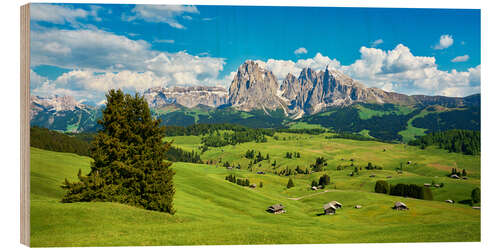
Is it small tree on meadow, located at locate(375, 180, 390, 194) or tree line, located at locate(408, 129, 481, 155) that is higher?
tree line, located at locate(408, 129, 481, 155)

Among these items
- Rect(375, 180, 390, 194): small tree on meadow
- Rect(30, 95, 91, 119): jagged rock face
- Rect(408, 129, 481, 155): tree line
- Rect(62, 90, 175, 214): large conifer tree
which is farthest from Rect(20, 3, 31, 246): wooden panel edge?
Rect(408, 129, 481, 155): tree line

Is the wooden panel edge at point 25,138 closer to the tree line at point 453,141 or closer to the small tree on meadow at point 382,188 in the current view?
the small tree on meadow at point 382,188

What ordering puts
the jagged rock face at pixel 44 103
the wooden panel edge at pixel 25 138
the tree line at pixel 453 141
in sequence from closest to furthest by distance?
the wooden panel edge at pixel 25 138
the jagged rock face at pixel 44 103
the tree line at pixel 453 141

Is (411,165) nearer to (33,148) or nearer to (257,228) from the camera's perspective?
(257,228)

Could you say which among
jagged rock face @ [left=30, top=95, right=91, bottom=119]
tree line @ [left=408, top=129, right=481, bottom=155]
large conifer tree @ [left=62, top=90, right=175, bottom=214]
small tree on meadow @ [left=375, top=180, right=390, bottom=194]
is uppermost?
jagged rock face @ [left=30, top=95, right=91, bottom=119]

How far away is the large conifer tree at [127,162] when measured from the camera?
26.9 m

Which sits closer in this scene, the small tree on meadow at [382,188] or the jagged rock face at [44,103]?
the jagged rock face at [44,103]

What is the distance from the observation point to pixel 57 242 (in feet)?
72.5

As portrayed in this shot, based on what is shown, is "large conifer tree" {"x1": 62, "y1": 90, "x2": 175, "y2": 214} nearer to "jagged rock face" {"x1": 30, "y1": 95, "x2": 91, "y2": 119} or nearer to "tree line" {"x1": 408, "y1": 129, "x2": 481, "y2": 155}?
"jagged rock face" {"x1": 30, "y1": 95, "x2": 91, "y2": 119}

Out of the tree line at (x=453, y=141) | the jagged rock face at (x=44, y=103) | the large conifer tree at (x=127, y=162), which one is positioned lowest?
the tree line at (x=453, y=141)

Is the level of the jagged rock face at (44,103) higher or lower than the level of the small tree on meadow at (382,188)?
higher

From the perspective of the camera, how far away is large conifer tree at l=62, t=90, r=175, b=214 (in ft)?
88.3

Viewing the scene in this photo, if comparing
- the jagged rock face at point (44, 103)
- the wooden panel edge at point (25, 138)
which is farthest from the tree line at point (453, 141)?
the wooden panel edge at point (25, 138)

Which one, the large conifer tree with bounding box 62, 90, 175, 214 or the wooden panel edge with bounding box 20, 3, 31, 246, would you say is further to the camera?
the large conifer tree with bounding box 62, 90, 175, 214
